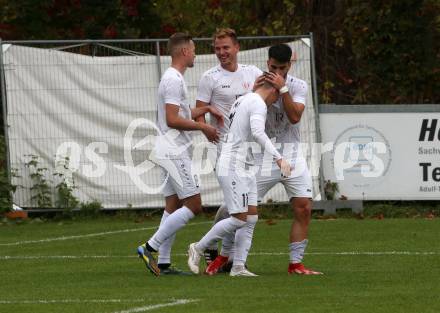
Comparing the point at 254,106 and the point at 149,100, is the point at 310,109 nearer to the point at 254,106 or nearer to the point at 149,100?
the point at 149,100

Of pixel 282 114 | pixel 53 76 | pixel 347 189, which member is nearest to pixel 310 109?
pixel 347 189

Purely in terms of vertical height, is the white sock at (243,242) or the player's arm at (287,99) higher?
the player's arm at (287,99)

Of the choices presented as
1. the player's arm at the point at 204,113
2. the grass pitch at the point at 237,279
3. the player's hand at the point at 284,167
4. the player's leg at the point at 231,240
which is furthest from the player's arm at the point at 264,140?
the player's arm at the point at 204,113

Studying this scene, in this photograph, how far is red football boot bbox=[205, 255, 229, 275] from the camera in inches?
491

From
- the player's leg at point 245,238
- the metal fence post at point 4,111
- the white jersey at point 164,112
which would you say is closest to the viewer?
the player's leg at point 245,238

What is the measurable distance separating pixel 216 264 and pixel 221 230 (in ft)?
1.89

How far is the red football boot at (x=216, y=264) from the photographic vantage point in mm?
12477

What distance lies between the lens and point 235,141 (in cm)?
1203

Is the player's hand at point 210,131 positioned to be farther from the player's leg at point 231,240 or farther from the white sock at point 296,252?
the white sock at point 296,252

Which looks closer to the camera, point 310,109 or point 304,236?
point 304,236

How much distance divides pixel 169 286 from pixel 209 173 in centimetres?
912

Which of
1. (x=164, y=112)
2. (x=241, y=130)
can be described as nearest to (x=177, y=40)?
(x=164, y=112)

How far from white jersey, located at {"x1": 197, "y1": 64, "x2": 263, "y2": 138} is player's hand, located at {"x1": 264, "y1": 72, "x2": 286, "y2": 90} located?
97cm

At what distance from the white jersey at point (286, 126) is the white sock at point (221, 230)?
2.26ft
